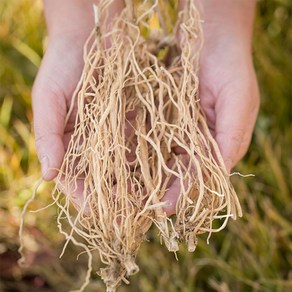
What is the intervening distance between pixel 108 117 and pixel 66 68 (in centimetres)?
17

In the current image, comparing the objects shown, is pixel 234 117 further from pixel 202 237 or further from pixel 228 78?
pixel 202 237

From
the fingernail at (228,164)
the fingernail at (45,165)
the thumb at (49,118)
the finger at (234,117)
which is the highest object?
the thumb at (49,118)

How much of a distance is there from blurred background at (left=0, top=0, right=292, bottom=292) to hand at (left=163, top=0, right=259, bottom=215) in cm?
26

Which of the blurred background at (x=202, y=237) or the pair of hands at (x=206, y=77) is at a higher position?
the pair of hands at (x=206, y=77)

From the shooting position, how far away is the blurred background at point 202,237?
127 centimetres

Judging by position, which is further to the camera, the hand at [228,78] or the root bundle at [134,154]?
the hand at [228,78]

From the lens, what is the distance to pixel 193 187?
34.3 inches

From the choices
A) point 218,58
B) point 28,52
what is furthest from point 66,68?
point 28,52

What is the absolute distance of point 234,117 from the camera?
3.30ft

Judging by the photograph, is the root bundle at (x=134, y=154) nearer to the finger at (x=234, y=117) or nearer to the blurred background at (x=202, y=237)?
the finger at (x=234, y=117)

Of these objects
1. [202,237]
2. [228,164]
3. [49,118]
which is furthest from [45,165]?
[202,237]

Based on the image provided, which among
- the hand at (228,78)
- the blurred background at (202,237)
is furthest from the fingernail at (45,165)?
the blurred background at (202,237)

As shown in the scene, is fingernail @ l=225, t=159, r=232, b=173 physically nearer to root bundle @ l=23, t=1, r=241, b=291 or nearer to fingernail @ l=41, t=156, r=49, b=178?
root bundle @ l=23, t=1, r=241, b=291

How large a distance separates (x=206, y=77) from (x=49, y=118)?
284mm
